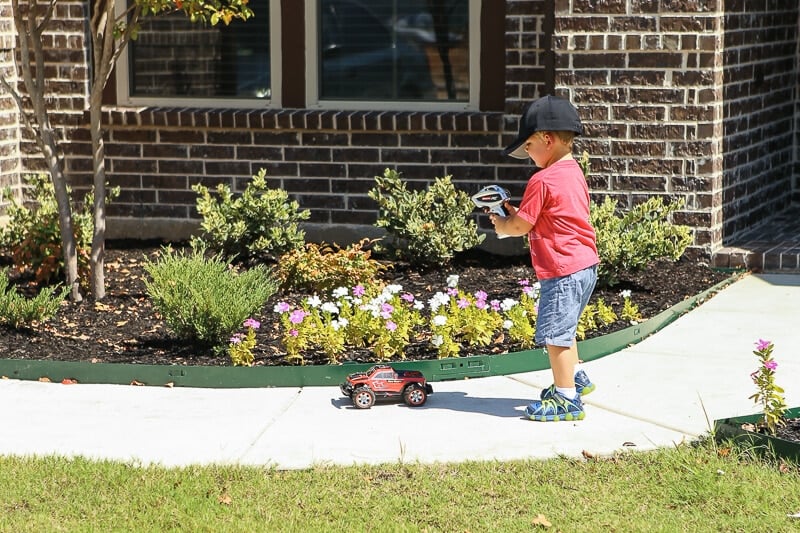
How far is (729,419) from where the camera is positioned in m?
5.83

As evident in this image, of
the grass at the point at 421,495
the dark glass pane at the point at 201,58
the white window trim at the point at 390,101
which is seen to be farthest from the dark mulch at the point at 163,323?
the grass at the point at 421,495

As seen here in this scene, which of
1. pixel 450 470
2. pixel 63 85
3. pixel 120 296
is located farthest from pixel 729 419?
pixel 63 85

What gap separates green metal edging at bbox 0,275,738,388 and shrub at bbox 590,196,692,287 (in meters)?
1.63

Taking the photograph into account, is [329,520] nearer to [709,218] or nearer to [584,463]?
[584,463]

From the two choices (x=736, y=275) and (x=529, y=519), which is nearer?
(x=529, y=519)

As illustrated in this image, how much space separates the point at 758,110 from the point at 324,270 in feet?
13.6

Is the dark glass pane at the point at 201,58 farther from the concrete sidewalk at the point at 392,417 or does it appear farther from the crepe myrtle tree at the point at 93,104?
the concrete sidewalk at the point at 392,417

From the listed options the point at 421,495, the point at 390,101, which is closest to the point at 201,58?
the point at 390,101

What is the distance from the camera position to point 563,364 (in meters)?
6.23

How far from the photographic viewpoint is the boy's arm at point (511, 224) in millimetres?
6125

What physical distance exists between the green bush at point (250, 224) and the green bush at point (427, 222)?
0.66 m

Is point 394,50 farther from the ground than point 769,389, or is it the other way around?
point 394,50

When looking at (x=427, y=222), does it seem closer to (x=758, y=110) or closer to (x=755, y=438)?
(x=758, y=110)

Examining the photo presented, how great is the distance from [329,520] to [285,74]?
20.5 ft
